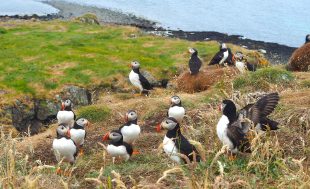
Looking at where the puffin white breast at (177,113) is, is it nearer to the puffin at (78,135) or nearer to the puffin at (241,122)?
the puffin at (78,135)

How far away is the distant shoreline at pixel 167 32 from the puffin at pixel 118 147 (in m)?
33.1

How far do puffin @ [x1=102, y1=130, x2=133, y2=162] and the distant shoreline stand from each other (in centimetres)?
3305

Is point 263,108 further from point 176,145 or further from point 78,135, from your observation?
point 78,135

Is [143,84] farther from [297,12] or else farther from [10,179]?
[297,12]

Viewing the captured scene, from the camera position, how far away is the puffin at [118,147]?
10.3m

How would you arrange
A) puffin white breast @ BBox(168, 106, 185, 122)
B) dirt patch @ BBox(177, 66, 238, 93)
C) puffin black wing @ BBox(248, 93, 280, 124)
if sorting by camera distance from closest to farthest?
puffin black wing @ BBox(248, 93, 280, 124) < puffin white breast @ BBox(168, 106, 185, 122) < dirt patch @ BBox(177, 66, 238, 93)

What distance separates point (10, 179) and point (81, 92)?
1914 centimetres

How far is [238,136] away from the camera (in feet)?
26.7

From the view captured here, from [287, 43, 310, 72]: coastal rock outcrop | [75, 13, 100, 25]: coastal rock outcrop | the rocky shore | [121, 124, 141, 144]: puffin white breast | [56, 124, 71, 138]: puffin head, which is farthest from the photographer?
the rocky shore

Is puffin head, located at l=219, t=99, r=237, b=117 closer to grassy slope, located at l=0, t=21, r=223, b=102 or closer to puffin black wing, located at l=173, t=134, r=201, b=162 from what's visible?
puffin black wing, located at l=173, t=134, r=201, b=162

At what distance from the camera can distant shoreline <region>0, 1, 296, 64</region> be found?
154 feet

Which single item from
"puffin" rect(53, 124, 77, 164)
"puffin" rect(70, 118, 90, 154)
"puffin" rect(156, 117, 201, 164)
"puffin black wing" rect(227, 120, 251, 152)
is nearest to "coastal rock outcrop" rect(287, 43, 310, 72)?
"puffin" rect(70, 118, 90, 154)

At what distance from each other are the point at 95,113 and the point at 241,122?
22.5 feet

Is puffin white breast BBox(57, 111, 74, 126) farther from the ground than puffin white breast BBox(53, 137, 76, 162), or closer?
closer
